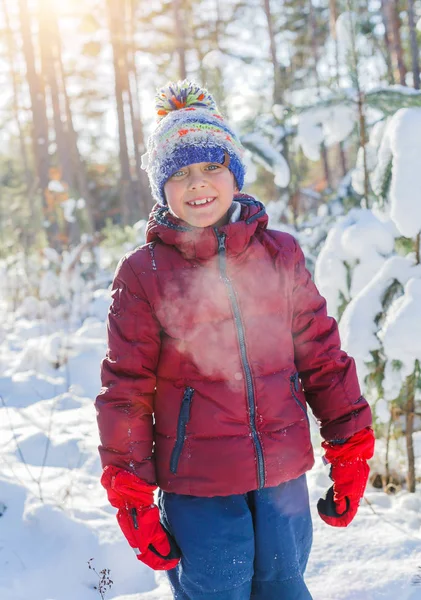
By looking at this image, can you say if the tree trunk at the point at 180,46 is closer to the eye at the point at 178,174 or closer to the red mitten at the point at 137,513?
the eye at the point at 178,174

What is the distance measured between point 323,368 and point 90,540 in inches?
57.3

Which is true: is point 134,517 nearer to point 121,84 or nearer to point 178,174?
point 178,174

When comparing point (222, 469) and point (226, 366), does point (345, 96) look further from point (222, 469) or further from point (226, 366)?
point (222, 469)

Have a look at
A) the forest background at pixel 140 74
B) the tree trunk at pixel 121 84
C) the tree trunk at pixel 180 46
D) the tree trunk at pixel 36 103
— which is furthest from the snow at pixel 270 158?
the tree trunk at pixel 121 84

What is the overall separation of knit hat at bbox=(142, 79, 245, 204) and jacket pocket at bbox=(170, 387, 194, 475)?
26.5 inches

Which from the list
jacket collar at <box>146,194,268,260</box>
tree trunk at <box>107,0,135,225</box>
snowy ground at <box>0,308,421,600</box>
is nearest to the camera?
jacket collar at <box>146,194,268,260</box>

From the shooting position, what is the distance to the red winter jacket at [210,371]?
1.57m

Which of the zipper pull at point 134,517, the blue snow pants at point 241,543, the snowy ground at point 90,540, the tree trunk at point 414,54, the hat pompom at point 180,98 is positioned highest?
the tree trunk at point 414,54

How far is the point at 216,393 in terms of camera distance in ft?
5.20

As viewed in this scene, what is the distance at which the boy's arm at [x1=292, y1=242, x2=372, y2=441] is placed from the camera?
1734 mm

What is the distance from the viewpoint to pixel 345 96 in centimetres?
304

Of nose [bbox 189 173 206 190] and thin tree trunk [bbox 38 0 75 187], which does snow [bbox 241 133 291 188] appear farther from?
thin tree trunk [bbox 38 0 75 187]

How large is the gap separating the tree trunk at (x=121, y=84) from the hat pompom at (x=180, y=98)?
12311 millimetres

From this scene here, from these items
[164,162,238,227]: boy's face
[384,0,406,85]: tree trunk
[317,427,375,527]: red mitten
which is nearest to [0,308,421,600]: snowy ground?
[317,427,375,527]: red mitten
